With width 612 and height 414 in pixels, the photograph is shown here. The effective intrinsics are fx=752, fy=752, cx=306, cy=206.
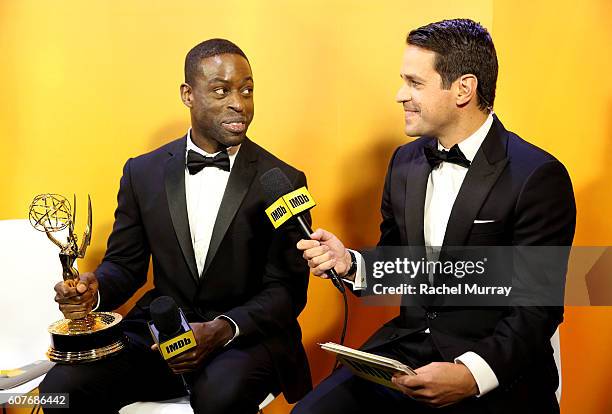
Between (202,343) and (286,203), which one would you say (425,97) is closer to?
(286,203)

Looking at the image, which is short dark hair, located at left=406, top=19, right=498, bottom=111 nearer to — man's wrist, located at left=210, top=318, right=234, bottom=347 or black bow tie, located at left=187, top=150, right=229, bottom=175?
black bow tie, located at left=187, top=150, right=229, bottom=175

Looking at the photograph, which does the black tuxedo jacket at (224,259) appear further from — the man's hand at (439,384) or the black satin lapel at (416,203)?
the man's hand at (439,384)

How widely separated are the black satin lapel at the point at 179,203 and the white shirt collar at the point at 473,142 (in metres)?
1.02

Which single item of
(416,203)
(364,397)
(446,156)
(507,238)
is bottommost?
(364,397)

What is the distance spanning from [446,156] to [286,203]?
2.08ft

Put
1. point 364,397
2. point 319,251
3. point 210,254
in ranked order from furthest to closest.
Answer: point 210,254
point 364,397
point 319,251

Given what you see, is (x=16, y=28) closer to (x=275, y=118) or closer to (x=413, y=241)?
(x=275, y=118)

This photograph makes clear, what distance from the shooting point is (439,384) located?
2117 mm

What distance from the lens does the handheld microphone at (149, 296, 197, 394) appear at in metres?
2.22

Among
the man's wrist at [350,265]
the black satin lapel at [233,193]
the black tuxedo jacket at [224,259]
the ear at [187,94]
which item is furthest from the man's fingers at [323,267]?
the ear at [187,94]

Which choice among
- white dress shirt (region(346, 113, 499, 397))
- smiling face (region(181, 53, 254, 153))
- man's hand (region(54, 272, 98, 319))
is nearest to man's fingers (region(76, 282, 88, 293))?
man's hand (region(54, 272, 98, 319))

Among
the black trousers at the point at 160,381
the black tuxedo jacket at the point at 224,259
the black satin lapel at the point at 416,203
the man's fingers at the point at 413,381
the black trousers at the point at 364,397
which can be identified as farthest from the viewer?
the black tuxedo jacket at the point at 224,259

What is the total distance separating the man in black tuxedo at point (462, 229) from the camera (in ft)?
7.26
